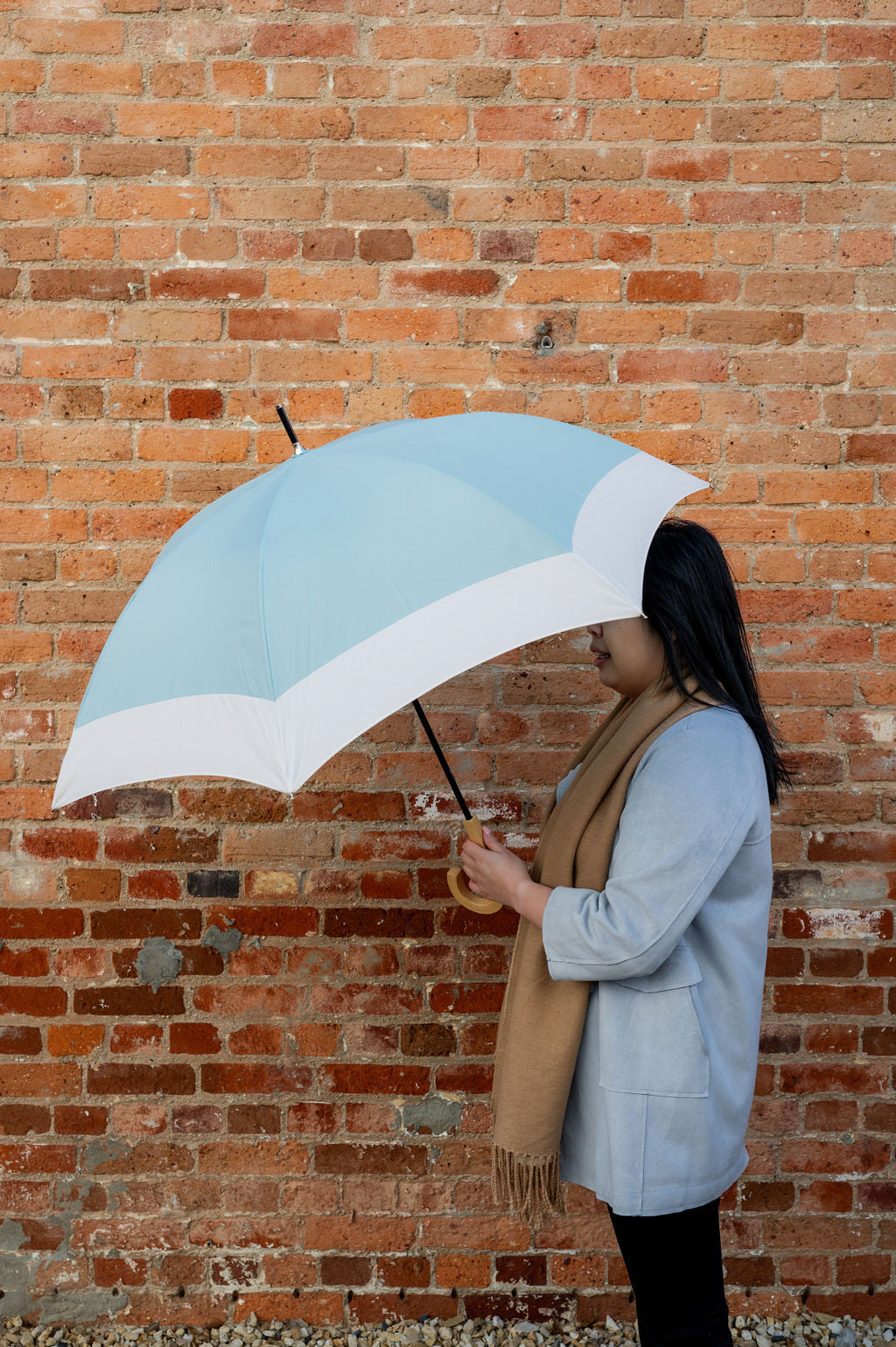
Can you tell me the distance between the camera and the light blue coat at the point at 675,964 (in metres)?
1.55

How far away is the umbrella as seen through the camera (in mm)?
1218

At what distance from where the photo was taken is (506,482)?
1455 millimetres

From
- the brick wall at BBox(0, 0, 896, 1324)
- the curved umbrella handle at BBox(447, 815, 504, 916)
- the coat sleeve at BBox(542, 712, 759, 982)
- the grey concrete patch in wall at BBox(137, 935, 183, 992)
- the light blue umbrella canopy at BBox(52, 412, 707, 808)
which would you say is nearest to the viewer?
the light blue umbrella canopy at BBox(52, 412, 707, 808)

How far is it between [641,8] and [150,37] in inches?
44.3

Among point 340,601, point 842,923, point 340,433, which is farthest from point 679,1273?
point 340,433

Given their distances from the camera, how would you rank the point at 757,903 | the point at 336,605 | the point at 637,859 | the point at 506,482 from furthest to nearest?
the point at 757,903, the point at 637,859, the point at 506,482, the point at 336,605

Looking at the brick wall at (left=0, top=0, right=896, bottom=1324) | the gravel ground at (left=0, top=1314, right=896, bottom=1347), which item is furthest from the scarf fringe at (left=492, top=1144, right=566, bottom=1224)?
the gravel ground at (left=0, top=1314, right=896, bottom=1347)

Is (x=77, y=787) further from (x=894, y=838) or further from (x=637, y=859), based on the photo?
(x=894, y=838)

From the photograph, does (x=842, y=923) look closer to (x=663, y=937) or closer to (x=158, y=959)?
(x=663, y=937)

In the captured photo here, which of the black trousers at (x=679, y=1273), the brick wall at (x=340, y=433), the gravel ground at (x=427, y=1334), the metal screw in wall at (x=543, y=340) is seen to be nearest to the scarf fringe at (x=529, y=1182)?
the black trousers at (x=679, y=1273)

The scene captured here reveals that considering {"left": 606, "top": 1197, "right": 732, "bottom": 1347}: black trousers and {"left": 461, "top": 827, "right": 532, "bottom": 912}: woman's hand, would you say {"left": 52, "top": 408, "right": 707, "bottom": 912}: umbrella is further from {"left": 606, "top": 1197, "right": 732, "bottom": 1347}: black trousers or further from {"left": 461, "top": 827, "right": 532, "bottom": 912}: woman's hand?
{"left": 606, "top": 1197, "right": 732, "bottom": 1347}: black trousers

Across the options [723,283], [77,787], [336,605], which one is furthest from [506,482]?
[723,283]

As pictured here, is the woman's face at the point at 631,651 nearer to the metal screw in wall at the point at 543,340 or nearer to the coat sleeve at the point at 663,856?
the coat sleeve at the point at 663,856

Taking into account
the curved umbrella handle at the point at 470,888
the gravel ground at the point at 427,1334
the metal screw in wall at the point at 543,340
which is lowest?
the gravel ground at the point at 427,1334
